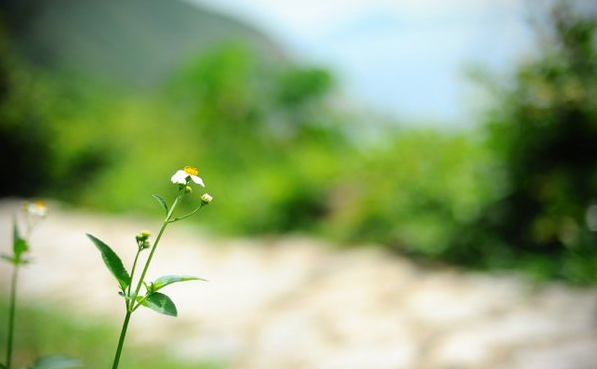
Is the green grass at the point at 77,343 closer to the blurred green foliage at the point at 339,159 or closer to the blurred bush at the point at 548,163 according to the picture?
the blurred green foliage at the point at 339,159

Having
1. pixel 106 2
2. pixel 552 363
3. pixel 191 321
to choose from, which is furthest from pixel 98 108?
pixel 106 2

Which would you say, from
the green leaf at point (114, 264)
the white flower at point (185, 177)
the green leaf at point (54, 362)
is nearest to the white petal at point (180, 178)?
the white flower at point (185, 177)

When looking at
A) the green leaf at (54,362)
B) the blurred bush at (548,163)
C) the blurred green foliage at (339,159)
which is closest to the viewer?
the green leaf at (54,362)

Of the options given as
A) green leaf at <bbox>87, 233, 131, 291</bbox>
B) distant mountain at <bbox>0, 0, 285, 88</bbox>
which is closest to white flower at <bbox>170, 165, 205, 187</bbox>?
green leaf at <bbox>87, 233, 131, 291</bbox>

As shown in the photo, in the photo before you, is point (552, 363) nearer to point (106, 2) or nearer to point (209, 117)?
point (209, 117)

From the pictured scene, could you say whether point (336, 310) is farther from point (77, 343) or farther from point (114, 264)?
point (114, 264)
